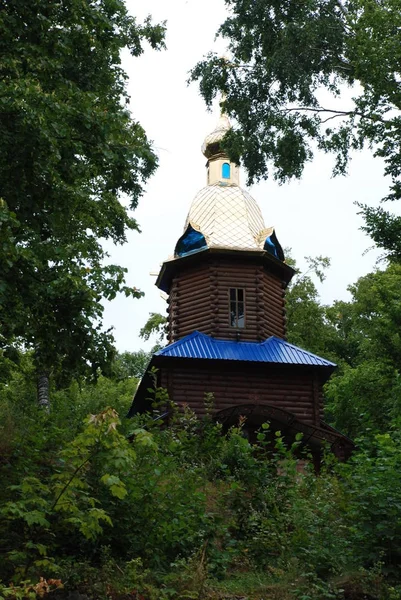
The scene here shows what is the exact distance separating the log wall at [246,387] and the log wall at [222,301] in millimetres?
1336

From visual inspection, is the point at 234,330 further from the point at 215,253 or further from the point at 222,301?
the point at 215,253

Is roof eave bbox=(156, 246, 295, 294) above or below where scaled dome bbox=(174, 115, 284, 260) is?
below

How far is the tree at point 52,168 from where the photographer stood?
9.45 meters

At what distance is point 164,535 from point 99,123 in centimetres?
510

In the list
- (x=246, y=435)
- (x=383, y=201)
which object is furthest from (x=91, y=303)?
(x=246, y=435)

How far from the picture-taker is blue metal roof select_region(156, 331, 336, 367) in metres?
20.1

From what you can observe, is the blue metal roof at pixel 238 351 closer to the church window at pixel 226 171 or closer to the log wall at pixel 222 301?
the log wall at pixel 222 301

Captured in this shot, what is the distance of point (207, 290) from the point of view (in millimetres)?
22188

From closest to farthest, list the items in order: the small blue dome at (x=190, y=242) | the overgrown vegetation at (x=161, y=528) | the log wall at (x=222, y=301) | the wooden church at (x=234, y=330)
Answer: the overgrown vegetation at (x=161, y=528) < the wooden church at (x=234, y=330) < the log wall at (x=222, y=301) < the small blue dome at (x=190, y=242)

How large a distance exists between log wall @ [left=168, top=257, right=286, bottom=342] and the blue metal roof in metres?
0.41

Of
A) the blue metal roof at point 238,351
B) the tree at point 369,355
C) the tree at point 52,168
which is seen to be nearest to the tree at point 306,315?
the tree at point 369,355

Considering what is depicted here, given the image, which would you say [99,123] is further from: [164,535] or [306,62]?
[306,62]

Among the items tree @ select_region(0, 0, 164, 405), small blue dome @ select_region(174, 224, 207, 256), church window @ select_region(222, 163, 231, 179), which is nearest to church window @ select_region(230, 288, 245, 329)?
small blue dome @ select_region(174, 224, 207, 256)

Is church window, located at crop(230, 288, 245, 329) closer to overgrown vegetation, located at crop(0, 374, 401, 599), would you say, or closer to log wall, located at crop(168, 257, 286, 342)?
log wall, located at crop(168, 257, 286, 342)
